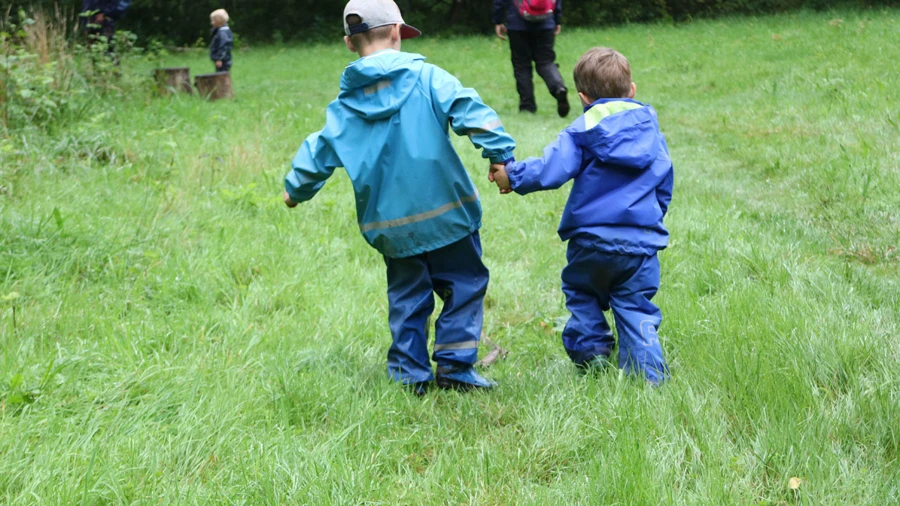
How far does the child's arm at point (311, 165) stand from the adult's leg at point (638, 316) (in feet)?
3.66

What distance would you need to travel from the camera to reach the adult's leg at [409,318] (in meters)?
3.23

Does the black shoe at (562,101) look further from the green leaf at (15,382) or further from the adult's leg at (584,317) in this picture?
the green leaf at (15,382)

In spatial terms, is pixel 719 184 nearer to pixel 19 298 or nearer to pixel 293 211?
pixel 293 211

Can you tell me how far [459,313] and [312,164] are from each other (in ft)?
2.69

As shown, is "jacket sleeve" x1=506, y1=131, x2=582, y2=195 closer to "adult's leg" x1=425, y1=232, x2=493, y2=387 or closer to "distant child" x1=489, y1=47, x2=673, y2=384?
"distant child" x1=489, y1=47, x2=673, y2=384

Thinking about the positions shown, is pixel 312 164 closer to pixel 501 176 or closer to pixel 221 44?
pixel 501 176

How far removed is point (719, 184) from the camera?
246 inches

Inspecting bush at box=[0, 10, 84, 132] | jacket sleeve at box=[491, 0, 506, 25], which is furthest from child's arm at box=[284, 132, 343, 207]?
jacket sleeve at box=[491, 0, 506, 25]

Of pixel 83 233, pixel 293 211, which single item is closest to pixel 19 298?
pixel 83 233

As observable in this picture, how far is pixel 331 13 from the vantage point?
30.9m

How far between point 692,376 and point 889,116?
5121 mm

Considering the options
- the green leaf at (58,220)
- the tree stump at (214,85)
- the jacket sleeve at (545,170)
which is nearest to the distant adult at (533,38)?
the tree stump at (214,85)

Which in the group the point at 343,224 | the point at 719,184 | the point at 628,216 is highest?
the point at 628,216

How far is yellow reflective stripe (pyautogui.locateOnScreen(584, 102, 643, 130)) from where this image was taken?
9.75ft
